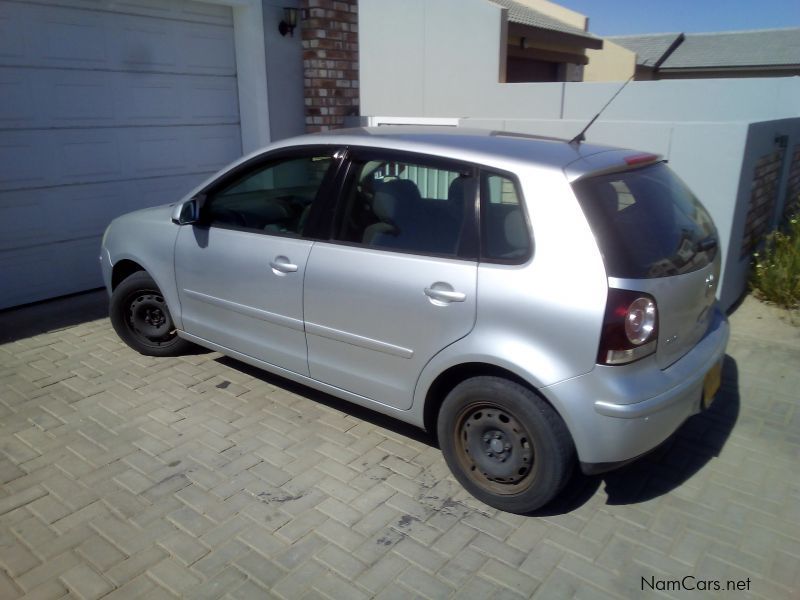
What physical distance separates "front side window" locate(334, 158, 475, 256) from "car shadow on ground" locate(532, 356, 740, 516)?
4.56 feet

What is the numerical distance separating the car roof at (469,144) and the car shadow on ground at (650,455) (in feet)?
4.80

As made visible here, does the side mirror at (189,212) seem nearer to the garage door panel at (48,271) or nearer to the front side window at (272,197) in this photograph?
the front side window at (272,197)

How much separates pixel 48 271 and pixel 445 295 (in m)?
4.66

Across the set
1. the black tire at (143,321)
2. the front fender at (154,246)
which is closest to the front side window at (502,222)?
the front fender at (154,246)

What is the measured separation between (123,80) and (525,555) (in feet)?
18.8

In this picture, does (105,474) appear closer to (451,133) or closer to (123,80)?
(451,133)

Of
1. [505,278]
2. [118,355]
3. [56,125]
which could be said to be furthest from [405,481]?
[56,125]

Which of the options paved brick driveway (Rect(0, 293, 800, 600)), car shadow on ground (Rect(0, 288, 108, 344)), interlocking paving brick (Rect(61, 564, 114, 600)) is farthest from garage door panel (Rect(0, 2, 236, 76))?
interlocking paving brick (Rect(61, 564, 114, 600))

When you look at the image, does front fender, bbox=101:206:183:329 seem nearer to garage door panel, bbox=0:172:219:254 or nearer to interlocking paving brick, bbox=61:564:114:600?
garage door panel, bbox=0:172:219:254

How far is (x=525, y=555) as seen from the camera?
2.85m

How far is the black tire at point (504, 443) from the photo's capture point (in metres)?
2.87

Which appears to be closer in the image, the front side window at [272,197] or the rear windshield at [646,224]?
the rear windshield at [646,224]

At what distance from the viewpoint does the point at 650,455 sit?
Result: 3.64 m

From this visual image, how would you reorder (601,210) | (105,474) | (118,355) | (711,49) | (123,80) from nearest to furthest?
(601,210) < (105,474) < (118,355) < (123,80) < (711,49)
